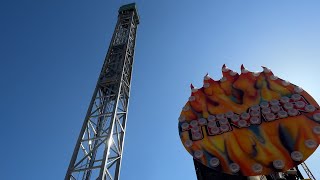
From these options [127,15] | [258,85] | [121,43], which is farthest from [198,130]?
[127,15]

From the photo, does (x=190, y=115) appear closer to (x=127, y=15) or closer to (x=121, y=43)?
(x=121, y=43)

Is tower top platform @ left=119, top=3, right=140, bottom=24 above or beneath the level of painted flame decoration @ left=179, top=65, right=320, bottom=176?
above

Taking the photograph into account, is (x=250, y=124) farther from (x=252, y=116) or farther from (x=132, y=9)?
(x=132, y=9)

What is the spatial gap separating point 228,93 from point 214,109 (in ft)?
3.77

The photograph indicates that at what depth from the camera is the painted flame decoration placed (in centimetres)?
1043

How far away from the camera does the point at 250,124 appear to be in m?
11.8

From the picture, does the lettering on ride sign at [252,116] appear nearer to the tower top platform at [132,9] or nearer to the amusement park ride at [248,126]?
the amusement park ride at [248,126]

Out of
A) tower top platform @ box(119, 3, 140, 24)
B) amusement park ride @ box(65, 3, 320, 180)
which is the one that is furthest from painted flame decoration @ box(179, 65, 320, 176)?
tower top platform @ box(119, 3, 140, 24)

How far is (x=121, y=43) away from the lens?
27266 mm

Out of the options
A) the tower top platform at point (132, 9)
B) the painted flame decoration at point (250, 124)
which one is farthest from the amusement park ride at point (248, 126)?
the tower top platform at point (132, 9)

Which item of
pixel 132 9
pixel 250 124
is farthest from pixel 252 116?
pixel 132 9

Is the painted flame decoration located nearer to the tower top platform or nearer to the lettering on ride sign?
the lettering on ride sign

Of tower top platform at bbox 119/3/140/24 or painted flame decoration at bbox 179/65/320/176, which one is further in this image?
tower top platform at bbox 119/3/140/24

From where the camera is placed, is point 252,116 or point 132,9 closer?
point 252,116
